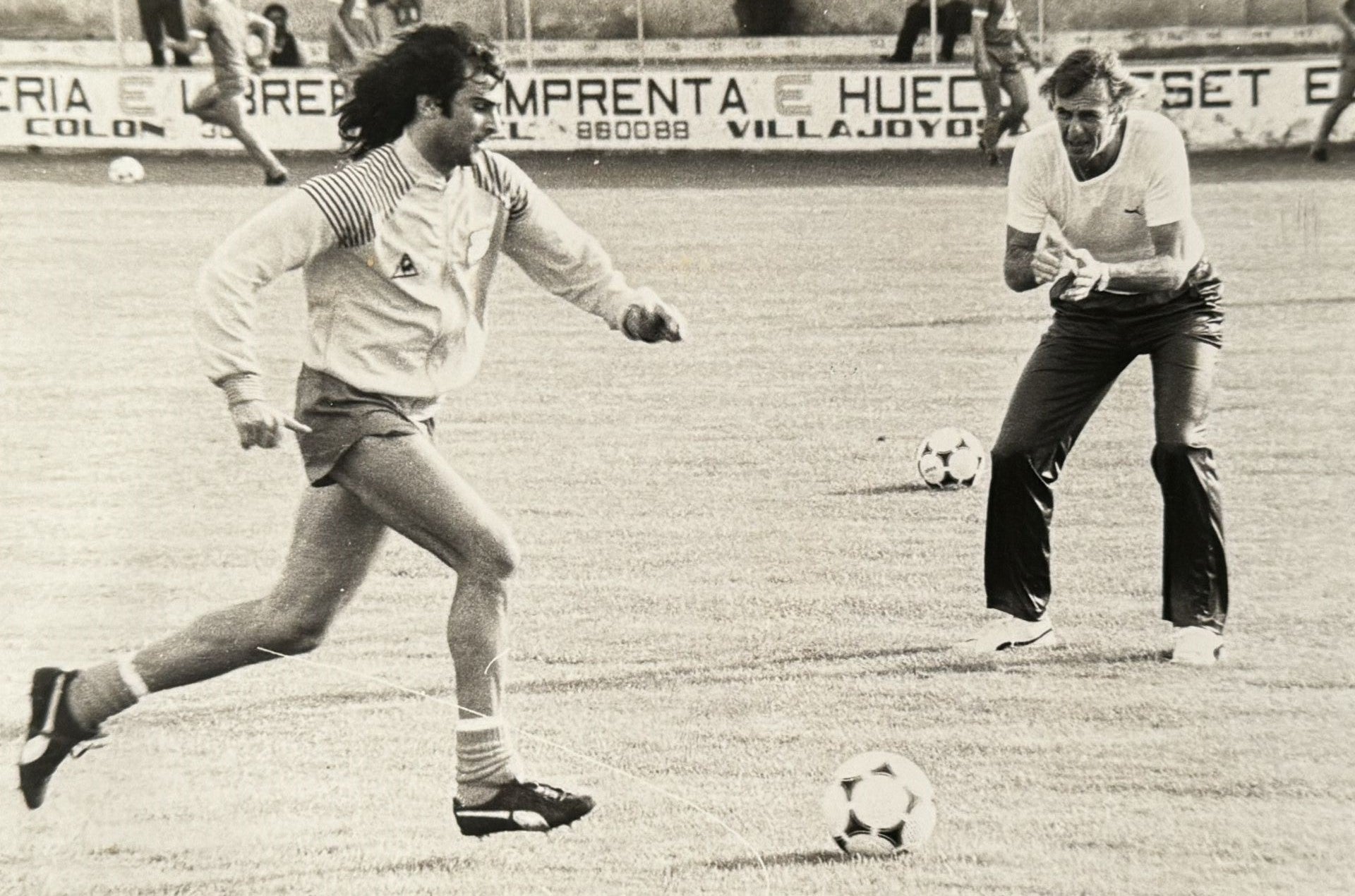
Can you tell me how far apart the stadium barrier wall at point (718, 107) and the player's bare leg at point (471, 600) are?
15.5 m

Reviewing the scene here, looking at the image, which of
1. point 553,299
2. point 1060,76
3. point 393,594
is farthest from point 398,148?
point 553,299

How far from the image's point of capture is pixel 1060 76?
216 inches

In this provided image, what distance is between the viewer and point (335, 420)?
457 centimetres

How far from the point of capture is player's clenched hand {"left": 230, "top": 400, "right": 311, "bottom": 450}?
4.30m

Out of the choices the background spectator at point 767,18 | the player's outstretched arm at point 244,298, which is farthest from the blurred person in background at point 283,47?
the player's outstretched arm at point 244,298

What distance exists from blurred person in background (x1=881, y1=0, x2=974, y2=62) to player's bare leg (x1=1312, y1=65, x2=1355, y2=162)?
3535 millimetres

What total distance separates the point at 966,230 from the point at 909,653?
9335mm

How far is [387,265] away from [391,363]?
0.22 metres

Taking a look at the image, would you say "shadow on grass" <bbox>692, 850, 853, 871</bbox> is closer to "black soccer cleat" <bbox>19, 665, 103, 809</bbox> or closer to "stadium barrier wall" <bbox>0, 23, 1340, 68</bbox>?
"black soccer cleat" <bbox>19, 665, 103, 809</bbox>

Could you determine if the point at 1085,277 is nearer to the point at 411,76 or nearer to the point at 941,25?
the point at 411,76

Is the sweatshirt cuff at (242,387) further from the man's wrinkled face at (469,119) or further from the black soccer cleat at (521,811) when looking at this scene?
the black soccer cleat at (521,811)

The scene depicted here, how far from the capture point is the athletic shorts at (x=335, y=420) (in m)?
4.57

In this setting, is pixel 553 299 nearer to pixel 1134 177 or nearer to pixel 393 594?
pixel 393 594

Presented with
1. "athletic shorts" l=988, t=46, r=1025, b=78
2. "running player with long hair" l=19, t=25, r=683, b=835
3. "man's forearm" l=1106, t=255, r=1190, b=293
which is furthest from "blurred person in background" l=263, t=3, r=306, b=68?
"running player with long hair" l=19, t=25, r=683, b=835
